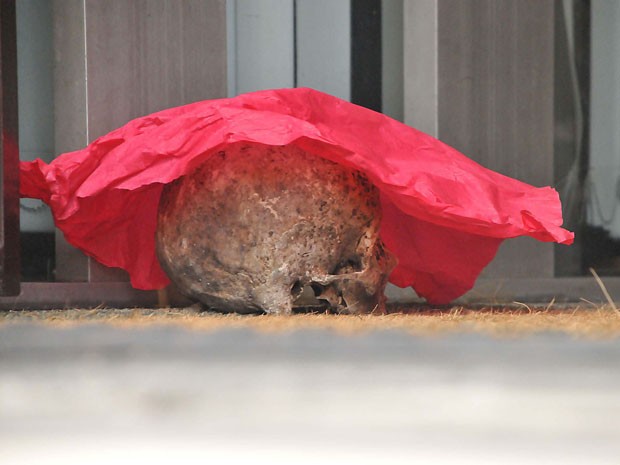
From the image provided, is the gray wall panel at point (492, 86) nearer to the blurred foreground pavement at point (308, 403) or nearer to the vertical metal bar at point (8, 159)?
the vertical metal bar at point (8, 159)

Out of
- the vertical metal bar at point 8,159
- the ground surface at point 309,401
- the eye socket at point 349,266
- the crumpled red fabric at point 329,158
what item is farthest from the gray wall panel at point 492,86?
the ground surface at point 309,401

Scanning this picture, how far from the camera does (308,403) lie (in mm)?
662

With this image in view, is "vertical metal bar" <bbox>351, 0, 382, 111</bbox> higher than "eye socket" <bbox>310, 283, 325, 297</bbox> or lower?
higher

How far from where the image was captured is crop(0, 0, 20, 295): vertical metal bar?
1328 millimetres

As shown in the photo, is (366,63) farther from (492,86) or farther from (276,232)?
(276,232)

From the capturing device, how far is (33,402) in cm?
67

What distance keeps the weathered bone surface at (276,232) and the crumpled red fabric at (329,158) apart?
2.8 inches

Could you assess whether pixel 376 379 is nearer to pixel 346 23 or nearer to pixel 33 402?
pixel 33 402

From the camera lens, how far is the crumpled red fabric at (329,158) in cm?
147

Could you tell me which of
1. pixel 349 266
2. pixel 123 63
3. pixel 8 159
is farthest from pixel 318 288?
pixel 123 63

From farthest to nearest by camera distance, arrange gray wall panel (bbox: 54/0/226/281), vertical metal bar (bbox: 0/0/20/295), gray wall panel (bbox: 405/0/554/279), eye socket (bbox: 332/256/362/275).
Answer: gray wall panel (bbox: 405/0/554/279) → gray wall panel (bbox: 54/0/226/281) → eye socket (bbox: 332/256/362/275) → vertical metal bar (bbox: 0/0/20/295)

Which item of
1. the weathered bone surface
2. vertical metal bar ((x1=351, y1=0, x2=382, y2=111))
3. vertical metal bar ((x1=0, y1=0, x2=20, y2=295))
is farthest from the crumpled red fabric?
vertical metal bar ((x1=351, y1=0, x2=382, y2=111))

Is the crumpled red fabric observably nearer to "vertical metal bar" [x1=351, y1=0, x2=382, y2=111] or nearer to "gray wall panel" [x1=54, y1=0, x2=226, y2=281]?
"gray wall panel" [x1=54, y1=0, x2=226, y2=281]

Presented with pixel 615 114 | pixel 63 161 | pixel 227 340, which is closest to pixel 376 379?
pixel 227 340
